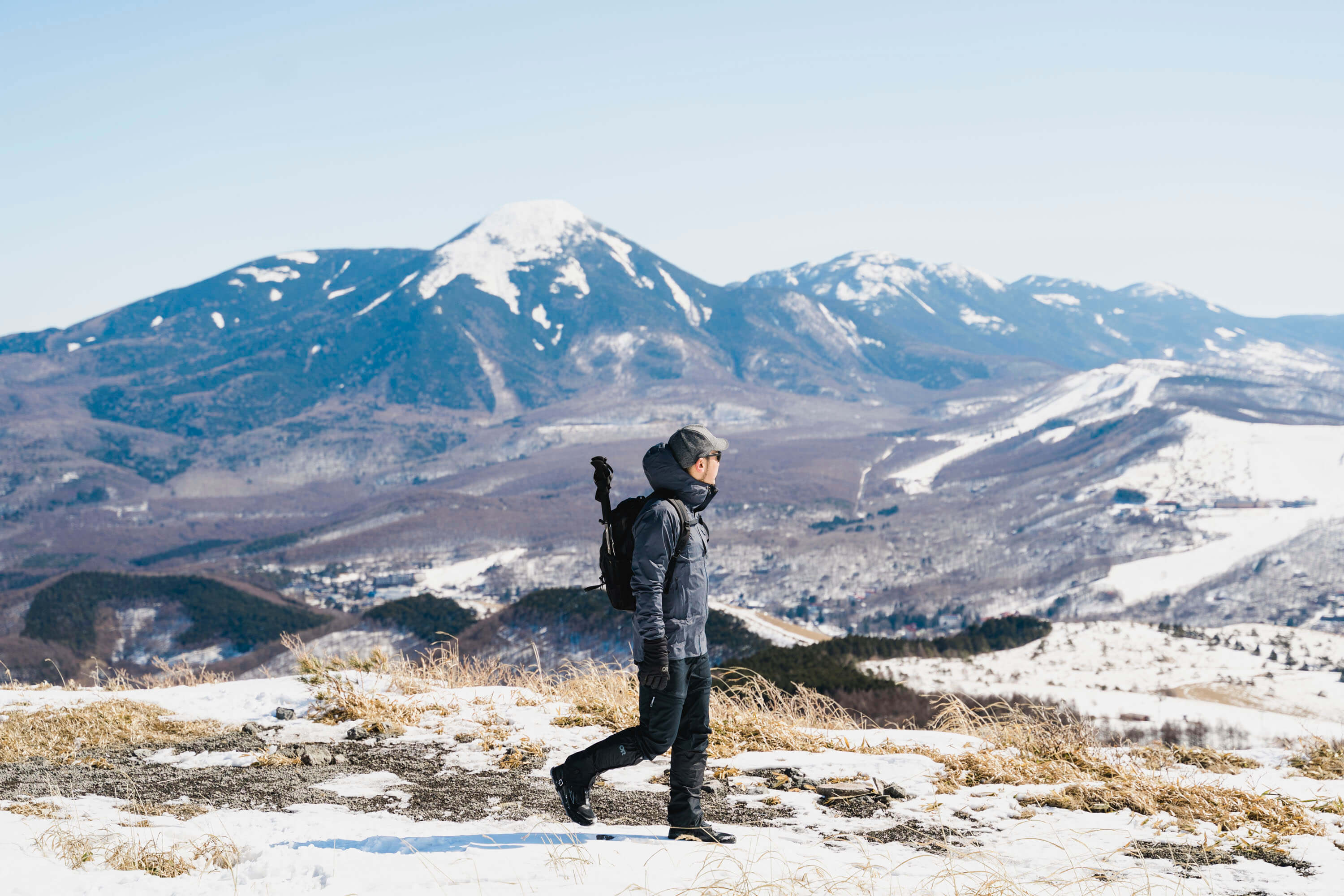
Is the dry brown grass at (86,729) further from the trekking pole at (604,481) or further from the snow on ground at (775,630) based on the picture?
the snow on ground at (775,630)

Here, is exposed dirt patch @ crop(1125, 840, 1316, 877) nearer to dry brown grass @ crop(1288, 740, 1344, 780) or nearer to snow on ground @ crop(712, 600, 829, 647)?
dry brown grass @ crop(1288, 740, 1344, 780)

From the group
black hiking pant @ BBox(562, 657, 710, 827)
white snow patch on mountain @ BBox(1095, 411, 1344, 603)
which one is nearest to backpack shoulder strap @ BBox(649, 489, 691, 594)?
black hiking pant @ BBox(562, 657, 710, 827)

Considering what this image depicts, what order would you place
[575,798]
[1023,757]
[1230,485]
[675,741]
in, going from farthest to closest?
[1230,485], [1023,757], [675,741], [575,798]

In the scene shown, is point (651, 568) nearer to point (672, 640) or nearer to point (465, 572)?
point (672, 640)

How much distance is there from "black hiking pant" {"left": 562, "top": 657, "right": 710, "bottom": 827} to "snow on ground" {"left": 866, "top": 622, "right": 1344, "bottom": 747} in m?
17.1

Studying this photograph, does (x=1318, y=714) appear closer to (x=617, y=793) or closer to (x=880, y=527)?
(x=617, y=793)

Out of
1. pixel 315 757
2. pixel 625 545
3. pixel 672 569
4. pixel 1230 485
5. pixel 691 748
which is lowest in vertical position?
pixel 1230 485

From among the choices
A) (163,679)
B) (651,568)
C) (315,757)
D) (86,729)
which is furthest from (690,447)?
(163,679)

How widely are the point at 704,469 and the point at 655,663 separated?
118 centimetres

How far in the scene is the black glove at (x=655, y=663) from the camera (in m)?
5.35

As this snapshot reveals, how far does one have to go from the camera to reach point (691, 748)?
5684 millimetres

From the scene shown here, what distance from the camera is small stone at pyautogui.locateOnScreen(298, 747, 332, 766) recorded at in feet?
23.7

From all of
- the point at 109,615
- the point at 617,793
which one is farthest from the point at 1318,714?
the point at 109,615

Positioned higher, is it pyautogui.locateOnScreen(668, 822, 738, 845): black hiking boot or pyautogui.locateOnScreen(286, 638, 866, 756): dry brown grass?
pyautogui.locateOnScreen(668, 822, 738, 845): black hiking boot
